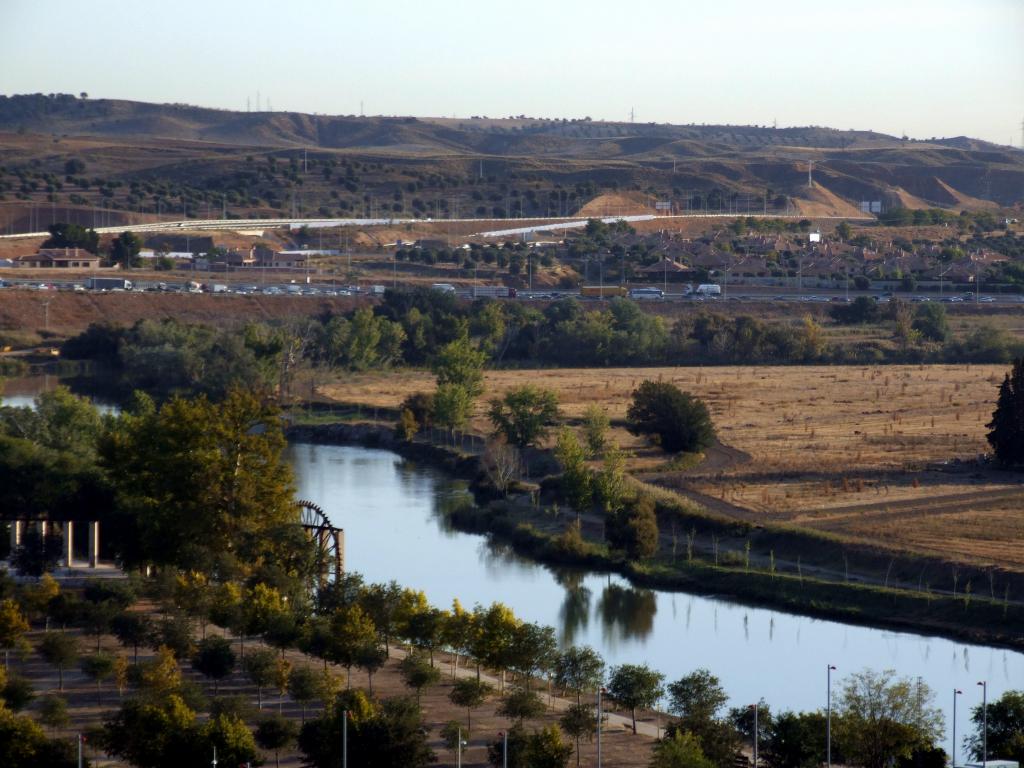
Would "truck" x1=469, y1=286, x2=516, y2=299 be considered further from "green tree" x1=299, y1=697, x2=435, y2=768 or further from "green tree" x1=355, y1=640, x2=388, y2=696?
"green tree" x1=299, y1=697, x2=435, y2=768

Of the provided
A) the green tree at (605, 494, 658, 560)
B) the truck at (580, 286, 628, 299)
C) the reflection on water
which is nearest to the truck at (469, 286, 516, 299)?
the truck at (580, 286, 628, 299)

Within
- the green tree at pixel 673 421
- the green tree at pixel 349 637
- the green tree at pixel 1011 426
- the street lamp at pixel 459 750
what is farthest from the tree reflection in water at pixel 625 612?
the green tree at pixel 1011 426

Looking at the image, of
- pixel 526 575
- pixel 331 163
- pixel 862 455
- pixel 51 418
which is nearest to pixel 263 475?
pixel 526 575

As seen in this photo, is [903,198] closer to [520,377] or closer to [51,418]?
[520,377]

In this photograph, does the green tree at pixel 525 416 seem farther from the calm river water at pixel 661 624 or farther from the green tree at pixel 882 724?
the green tree at pixel 882 724

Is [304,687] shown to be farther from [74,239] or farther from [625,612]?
[74,239]
